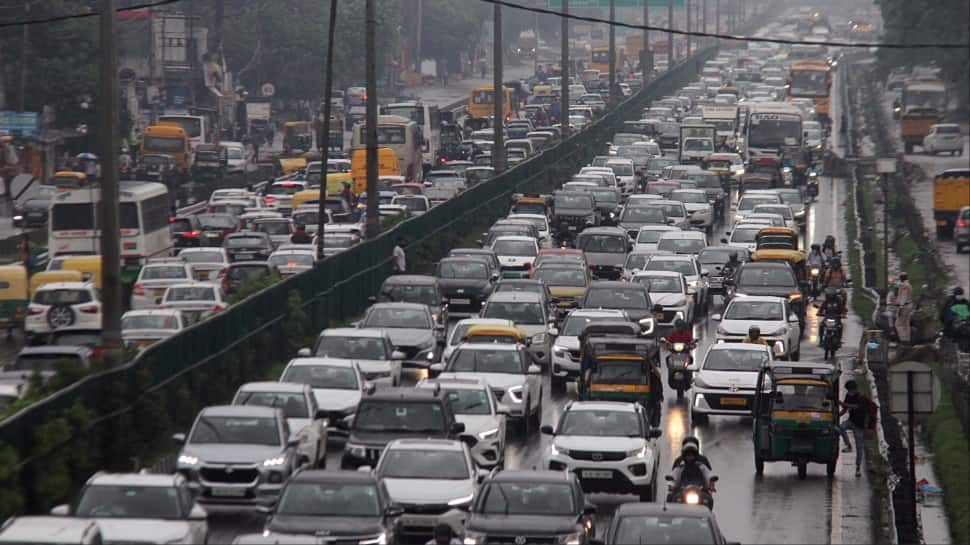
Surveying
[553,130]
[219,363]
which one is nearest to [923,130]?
[553,130]

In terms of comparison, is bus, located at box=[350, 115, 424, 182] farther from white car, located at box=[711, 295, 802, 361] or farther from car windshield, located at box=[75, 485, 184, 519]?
car windshield, located at box=[75, 485, 184, 519]

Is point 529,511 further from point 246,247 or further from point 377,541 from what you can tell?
point 246,247

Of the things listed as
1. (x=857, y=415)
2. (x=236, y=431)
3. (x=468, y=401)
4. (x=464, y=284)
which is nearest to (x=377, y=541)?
(x=236, y=431)

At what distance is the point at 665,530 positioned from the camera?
65.6ft

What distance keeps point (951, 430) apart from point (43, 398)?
1562cm

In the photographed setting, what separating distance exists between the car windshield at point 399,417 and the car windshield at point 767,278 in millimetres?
19229

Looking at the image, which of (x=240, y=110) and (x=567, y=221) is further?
(x=240, y=110)

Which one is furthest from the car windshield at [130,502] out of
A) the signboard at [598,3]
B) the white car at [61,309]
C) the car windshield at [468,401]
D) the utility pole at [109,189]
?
the signboard at [598,3]

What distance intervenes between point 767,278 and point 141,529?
26976 mm

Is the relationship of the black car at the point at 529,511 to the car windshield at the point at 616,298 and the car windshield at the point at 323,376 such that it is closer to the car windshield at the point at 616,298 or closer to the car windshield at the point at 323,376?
the car windshield at the point at 323,376

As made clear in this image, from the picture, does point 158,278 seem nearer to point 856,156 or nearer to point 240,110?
point 856,156

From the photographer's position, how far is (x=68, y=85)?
3561 inches

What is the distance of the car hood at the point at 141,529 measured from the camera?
20.1 m

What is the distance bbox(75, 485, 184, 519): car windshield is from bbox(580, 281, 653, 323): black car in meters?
20.4
